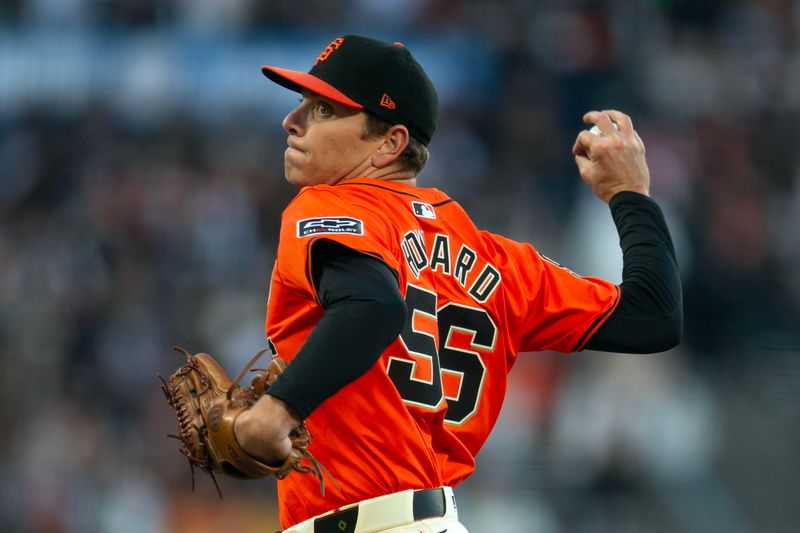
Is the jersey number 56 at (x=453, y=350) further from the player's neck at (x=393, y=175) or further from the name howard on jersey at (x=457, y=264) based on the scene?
the player's neck at (x=393, y=175)

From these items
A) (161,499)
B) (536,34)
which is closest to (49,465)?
(161,499)

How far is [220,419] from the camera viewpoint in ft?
7.63

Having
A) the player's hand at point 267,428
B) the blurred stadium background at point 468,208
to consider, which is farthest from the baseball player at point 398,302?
the blurred stadium background at point 468,208

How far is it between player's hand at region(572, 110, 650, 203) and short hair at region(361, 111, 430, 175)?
0.51m

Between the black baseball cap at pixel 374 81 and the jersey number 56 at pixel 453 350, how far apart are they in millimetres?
463

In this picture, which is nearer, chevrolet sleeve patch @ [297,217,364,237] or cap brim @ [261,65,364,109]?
chevrolet sleeve patch @ [297,217,364,237]

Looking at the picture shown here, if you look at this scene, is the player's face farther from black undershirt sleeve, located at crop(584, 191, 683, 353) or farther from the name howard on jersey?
black undershirt sleeve, located at crop(584, 191, 683, 353)

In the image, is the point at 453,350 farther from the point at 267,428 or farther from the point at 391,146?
the point at 267,428

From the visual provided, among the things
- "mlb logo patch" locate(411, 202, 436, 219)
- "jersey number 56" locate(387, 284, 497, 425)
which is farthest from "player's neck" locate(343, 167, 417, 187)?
"jersey number 56" locate(387, 284, 497, 425)

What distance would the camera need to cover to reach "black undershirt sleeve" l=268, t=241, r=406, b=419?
2.21m

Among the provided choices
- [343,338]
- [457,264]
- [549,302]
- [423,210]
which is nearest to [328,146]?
[423,210]

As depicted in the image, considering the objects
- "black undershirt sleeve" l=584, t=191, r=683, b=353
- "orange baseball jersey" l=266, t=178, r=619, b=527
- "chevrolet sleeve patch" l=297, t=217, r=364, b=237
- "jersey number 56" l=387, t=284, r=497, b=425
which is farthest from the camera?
"black undershirt sleeve" l=584, t=191, r=683, b=353

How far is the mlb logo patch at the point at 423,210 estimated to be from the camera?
2826 mm

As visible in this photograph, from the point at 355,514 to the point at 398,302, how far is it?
585 mm
